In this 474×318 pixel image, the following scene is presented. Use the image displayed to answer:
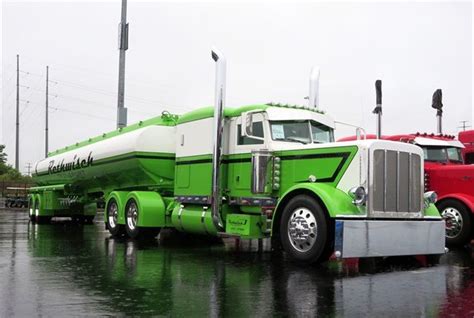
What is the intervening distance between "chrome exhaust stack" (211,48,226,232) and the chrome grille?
3254mm

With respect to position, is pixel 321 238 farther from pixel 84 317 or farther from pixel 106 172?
pixel 106 172

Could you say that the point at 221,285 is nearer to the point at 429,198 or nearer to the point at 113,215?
the point at 429,198

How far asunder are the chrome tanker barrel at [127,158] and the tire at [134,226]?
29.1 inches

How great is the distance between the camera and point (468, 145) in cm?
1623

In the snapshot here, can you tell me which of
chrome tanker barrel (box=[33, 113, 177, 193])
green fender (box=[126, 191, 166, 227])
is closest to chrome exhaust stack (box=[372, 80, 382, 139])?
chrome tanker barrel (box=[33, 113, 177, 193])

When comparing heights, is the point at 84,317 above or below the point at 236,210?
below

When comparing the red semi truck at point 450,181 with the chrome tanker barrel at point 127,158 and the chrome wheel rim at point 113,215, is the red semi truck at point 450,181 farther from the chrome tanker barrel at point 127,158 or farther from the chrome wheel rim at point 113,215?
the chrome wheel rim at point 113,215

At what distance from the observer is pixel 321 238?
28.1 feet

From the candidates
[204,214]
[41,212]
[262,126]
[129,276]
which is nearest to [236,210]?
[204,214]

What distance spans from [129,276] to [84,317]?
2.45 m

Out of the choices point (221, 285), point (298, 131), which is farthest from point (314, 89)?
point (221, 285)

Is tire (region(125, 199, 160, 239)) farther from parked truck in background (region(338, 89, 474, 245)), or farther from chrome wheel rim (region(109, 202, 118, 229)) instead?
parked truck in background (region(338, 89, 474, 245))

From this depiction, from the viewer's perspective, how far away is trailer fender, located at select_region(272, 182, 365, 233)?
851 centimetres

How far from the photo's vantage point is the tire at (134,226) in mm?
13280
